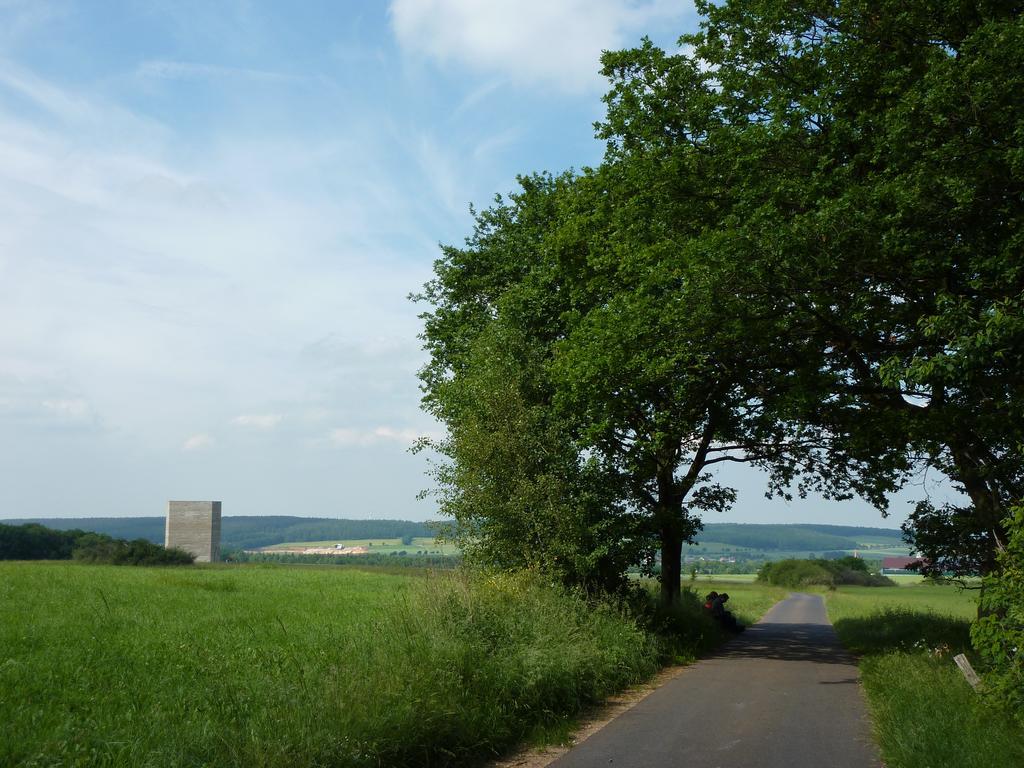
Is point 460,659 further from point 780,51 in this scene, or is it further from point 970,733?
point 780,51

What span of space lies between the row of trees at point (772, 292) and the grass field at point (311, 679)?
394cm

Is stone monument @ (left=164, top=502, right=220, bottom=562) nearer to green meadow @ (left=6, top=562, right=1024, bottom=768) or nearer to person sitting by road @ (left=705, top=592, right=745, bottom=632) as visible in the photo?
person sitting by road @ (left=705, top=592, right=745, bottom=632)

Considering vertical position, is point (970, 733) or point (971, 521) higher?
point (971, 521)

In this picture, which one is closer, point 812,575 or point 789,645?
point 789,645

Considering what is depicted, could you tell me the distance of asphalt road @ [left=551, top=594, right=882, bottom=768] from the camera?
942 centimetres

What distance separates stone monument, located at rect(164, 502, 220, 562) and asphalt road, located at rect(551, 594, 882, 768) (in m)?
76.0

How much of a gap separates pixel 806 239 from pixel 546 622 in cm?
769

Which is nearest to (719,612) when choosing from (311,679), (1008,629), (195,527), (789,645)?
(789,645)

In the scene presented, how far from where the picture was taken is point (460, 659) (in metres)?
10.6

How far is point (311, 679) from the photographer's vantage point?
31.3ft

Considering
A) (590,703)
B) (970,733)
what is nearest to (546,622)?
(590,703)

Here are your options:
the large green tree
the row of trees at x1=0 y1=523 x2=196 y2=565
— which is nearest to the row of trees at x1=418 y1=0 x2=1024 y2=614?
the large green tree

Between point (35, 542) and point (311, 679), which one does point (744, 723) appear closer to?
point (311, 679)

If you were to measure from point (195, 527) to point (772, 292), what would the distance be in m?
81.2
